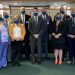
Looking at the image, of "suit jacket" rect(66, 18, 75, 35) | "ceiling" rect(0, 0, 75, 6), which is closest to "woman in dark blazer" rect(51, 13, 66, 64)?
"suit jacket" rect(66, 18, 75, 35)

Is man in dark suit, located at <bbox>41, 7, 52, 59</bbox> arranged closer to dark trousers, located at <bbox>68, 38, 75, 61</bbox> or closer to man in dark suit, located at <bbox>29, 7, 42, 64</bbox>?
man in dark suit, located at <bbox>29, 7, 42, 64</bbox>

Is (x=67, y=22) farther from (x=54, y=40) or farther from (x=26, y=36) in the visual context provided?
Result: (x=26, y=36)

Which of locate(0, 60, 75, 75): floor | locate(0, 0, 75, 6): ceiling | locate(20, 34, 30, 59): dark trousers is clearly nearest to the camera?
locate(0, 60, 75, 75): floor

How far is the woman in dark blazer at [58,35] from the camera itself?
5969 millimetres

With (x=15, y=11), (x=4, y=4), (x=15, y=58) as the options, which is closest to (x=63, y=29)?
(x=15, y=58)

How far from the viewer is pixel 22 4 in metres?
7.85

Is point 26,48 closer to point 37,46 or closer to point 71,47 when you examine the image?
point 37,46

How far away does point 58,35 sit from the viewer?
5.98 m

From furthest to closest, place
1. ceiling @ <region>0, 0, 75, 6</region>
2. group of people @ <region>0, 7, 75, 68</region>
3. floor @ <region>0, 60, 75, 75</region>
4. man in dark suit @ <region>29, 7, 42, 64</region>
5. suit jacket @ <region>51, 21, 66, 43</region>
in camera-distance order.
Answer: ceiling @ <region>0, 0, 75, 6</region>
man in dark suit @ <region>29, 7, 42, 64</region>
suit jacket @ <region>51, 21, 66, 43</region>
group of people @ <region>0, 7, 75, 68</region>
floor @ <region>0, 60, 75, 75</region>

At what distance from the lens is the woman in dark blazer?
5.97m

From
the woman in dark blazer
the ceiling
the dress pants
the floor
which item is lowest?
the floor

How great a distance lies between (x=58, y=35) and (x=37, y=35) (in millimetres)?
552

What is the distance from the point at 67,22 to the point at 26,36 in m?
1.20

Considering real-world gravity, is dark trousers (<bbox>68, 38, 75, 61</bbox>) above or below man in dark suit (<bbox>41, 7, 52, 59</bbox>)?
below
